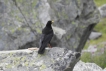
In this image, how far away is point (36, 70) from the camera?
11672mm

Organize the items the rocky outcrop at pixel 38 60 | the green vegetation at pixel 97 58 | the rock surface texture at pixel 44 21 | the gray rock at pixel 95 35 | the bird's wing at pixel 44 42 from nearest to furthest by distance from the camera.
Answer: the rocky outcrop at pixel 38 60
the bird's wing at pixel 44 42
the rock surface texture at pixel 44 21
the green vegetation at pixel 97 58
the gray rock at pixel 95 35

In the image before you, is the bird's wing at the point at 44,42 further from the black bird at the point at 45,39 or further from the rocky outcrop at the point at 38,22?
the rocky outcrop at the point at 38,22

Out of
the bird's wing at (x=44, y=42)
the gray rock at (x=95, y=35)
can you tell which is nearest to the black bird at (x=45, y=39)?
the bird's wing at (x=44, y=42)

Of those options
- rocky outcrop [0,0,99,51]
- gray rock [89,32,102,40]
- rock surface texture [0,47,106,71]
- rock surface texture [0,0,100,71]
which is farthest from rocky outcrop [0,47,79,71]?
gray rock [89,32,102,40]

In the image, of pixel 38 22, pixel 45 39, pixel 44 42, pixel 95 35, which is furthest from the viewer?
pixel 95 35

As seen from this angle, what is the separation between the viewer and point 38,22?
19.8m

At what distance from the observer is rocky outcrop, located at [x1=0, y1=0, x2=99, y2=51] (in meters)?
19.4

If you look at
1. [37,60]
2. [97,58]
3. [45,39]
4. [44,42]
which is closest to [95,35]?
[97,58]

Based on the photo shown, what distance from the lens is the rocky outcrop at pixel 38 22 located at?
19375 millimetres

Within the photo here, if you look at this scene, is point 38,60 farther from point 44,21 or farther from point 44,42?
point 44,21

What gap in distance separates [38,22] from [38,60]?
26.1ft

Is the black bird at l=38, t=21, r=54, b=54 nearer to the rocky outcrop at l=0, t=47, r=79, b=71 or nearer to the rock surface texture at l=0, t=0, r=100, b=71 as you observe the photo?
the rocky outcrop at l=0, t=47, r=79, b=71

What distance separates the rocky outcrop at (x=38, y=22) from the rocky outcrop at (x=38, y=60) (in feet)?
22.5

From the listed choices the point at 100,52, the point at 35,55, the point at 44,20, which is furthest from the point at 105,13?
the point at 35,55
